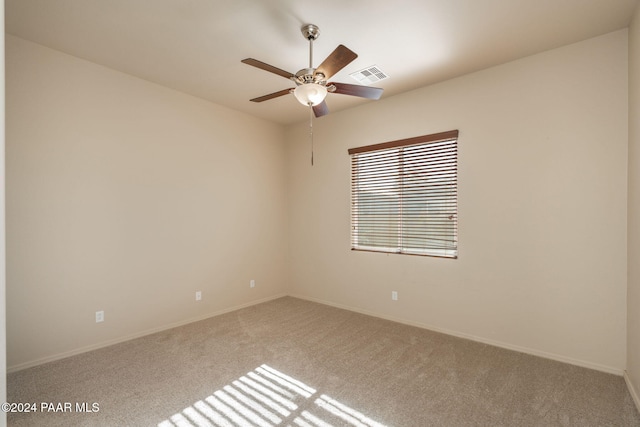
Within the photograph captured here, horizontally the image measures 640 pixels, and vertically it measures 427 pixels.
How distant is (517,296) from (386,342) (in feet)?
4.56

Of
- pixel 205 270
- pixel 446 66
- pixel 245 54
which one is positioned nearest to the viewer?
pixel 245 54

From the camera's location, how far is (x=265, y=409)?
88.3 inches

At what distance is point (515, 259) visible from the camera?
3129 millimetres

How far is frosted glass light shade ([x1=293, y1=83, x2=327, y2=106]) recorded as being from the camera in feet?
7.59

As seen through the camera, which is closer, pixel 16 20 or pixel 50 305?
pixel 16 20

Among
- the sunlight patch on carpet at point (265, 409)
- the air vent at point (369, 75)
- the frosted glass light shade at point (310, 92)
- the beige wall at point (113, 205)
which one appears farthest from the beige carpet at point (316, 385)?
the air vent at point (369, 75)

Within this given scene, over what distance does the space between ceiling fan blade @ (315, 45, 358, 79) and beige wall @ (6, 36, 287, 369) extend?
2390 millimetres

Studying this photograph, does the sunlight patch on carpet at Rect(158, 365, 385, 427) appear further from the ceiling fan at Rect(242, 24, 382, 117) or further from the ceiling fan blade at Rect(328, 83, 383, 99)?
the ceiling fan blade at Rect(328, 83, 383, 99)

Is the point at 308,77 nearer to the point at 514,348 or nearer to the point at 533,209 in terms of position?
the point at 533,209

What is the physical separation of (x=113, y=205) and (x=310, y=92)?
2.47m

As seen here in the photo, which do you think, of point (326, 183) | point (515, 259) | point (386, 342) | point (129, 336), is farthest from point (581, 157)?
point (129, 336)

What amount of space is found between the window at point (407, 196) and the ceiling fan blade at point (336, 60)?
72.6 inches

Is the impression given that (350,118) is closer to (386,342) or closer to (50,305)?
(386,342)

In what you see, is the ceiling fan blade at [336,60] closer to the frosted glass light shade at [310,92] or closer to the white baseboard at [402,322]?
the frosted glass light shade at [310,92]
